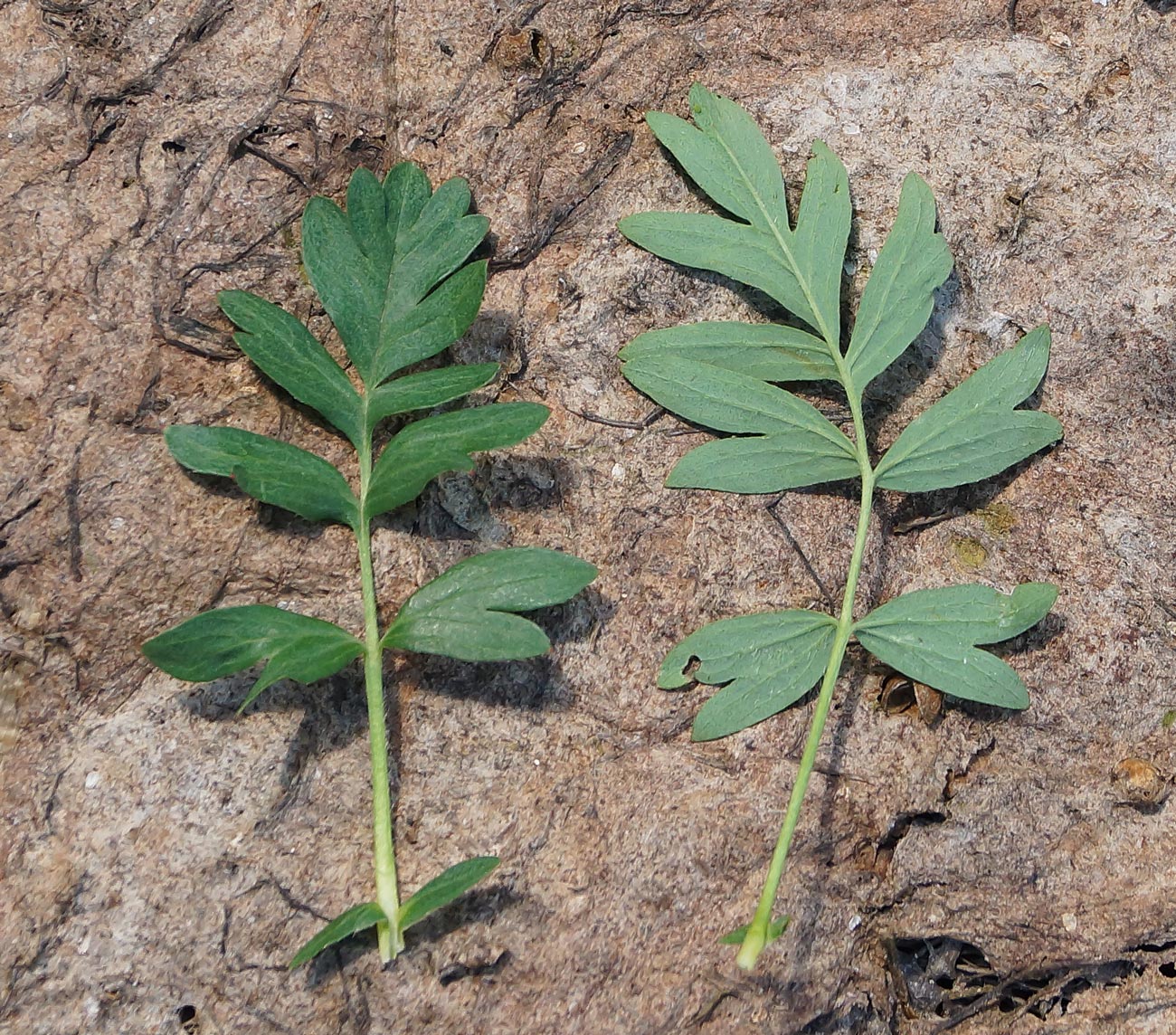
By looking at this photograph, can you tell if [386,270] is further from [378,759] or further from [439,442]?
[378,759]

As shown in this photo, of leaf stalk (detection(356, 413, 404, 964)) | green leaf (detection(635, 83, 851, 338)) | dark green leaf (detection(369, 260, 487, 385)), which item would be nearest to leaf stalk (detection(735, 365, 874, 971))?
green leaf (detection(635, 83, 851, 338))

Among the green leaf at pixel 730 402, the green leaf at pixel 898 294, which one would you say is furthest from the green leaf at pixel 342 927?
the green leaf at pixel 898 294

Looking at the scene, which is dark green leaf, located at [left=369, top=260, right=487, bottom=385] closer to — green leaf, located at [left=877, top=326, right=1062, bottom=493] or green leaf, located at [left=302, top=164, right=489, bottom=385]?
green leaf, located at [left=302, top=164, right=489, bottom=385]

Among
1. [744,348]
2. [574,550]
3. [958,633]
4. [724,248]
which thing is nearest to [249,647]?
[574,550]

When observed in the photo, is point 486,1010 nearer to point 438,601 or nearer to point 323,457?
point 438,601

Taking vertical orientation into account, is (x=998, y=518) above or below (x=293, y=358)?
below
